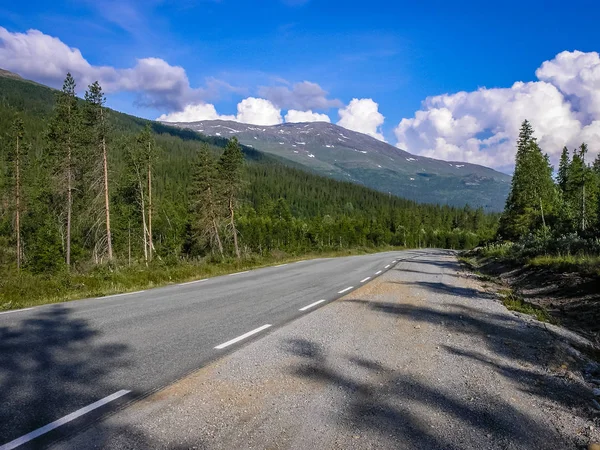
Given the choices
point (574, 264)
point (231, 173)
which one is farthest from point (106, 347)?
point (231, 173)

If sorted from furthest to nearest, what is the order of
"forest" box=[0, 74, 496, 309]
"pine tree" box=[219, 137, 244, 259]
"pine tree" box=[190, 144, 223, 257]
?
"pine tree" box=[190, 144, 223, 257] < "pine tree" box=[219, 137, 244, 259] < "forest" box=[0, 74, 496, 309]

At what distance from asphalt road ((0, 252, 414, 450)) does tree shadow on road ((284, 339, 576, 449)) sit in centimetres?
185

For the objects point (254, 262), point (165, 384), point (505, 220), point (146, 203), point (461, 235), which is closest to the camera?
point (165, 384)

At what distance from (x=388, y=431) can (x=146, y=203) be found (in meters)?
40.9

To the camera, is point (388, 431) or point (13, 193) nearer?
point (388, 431)

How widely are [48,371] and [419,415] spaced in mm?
4093

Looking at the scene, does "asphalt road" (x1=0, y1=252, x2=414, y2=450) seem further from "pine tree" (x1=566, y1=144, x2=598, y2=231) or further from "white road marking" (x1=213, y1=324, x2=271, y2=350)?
"pine tree" (x1=566, y1=144, x2=598, y2=231)

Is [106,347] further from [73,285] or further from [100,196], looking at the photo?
[100,196]

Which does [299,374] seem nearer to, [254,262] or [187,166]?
[254,262]

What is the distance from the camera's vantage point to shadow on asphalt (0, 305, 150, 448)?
3368 millimetres

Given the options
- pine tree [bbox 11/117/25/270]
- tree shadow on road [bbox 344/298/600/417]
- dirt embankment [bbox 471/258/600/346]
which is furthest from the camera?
pine tree [bbox 11/117/25/270]

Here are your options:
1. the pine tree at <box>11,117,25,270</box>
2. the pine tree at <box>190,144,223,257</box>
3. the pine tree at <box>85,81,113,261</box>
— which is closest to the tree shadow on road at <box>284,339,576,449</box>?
the pine tree at <box>85,81,113,261</box>

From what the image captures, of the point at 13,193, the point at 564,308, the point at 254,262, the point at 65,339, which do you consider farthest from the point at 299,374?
the point at 13,193

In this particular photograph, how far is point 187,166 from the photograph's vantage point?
172 meters
